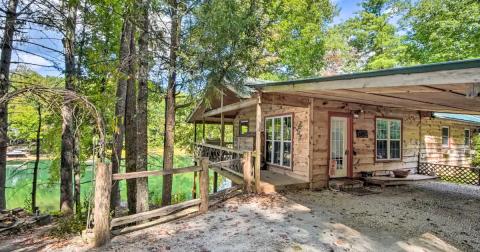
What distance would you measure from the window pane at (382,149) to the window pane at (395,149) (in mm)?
349

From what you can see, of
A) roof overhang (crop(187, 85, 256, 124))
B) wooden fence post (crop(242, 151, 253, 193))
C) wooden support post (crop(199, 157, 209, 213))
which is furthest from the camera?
roof overhang (crop(187, 85, 256, 124))

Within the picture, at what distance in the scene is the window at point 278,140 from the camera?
8953mm

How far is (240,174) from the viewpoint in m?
7.84

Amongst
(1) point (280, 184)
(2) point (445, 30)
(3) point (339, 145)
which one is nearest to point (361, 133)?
(3) point (339, 145)

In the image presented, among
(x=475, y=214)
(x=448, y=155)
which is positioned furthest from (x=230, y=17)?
(x=448, y=155)

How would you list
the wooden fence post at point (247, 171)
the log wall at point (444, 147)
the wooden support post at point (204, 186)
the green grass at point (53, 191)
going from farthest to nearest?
the green grass at point (53, 191) < the log wall at point (444, 147) < the wooden fence post at point (247, 171) < the wooden support post at point (204, 186)

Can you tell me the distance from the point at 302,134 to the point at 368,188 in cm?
258

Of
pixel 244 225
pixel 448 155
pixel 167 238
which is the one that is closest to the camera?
pixel 167 238

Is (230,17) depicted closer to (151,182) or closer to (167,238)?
(167,238)

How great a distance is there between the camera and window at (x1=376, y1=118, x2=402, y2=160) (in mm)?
9445

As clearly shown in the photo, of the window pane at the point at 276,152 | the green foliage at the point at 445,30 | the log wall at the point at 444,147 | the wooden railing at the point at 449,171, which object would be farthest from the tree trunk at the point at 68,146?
the green foliage at the point at 445,30

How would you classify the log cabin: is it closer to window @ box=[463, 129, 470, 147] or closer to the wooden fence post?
the wooden fence post

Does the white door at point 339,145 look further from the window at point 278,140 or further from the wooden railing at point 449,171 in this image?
the wooden railing at point 449,171

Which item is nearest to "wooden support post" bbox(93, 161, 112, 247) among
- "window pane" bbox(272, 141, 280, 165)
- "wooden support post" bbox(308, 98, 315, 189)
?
"wooden support post" bbox(308, 98, 315, 189)
